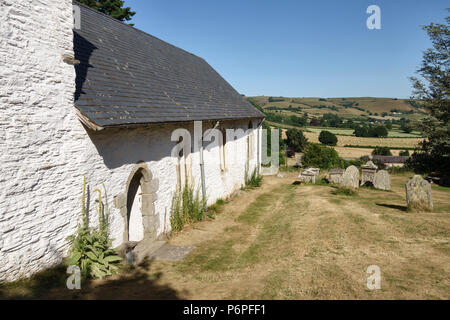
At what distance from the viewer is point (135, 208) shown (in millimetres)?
8031

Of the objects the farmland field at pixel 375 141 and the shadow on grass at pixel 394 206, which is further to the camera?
the farmland field at pixel 375 141

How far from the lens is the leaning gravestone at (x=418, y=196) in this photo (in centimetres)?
936

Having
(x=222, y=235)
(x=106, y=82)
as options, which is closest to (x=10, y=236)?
(x=106, y=82)

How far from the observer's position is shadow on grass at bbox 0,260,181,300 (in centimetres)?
440

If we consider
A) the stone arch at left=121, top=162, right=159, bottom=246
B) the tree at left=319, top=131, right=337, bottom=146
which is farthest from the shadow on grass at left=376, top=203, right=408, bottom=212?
the tree at left=319, top=131, right=337, bottom=146

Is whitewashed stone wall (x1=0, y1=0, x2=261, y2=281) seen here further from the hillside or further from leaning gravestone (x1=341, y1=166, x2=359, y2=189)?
the hillside

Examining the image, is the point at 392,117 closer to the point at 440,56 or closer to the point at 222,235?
the point at 440,56

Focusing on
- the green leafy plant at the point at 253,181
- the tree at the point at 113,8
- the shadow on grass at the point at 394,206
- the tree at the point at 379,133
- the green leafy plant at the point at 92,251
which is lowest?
the green leafy plant at the point at 253,181

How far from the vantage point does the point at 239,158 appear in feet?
52.9

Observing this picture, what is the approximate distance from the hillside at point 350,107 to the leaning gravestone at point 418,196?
85539 mm

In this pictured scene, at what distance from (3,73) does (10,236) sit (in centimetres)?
254

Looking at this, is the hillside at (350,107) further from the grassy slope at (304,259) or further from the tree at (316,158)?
the grassy slope at (304,259)

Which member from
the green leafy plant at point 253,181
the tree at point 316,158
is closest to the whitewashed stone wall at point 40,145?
the green leafy plant at point 253,181

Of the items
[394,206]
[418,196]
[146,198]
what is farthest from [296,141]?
[146,198]
